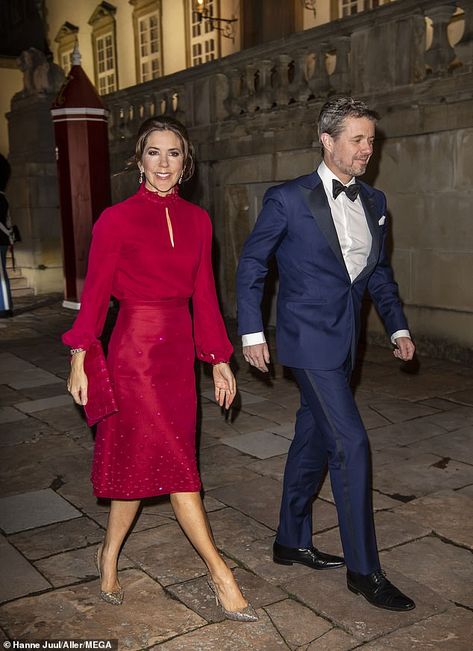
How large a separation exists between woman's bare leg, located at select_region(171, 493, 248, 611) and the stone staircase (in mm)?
11477

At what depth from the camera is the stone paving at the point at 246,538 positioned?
285 cm

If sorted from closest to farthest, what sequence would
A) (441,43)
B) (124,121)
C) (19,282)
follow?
(441,43)
(124,121)
(19,282)

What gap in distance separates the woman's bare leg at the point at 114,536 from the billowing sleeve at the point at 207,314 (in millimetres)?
677

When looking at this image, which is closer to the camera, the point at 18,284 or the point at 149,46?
the point at 18,284

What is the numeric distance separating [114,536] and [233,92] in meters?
8.43

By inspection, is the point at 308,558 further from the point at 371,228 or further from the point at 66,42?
the point at 66,42

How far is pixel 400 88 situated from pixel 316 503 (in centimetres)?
520

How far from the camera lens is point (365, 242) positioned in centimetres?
315

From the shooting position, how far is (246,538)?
3684 millimetres

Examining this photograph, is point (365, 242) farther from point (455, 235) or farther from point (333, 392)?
point (455, 235)

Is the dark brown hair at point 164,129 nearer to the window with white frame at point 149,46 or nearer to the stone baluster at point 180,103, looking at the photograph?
the stone baluster at point 180,103

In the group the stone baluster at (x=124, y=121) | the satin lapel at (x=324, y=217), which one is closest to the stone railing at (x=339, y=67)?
the stone baluster at (x=124, y=121)

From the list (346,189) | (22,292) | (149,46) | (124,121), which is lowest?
(22,292)

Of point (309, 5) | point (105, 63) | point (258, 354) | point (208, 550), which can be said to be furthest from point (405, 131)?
point (105, 63)
